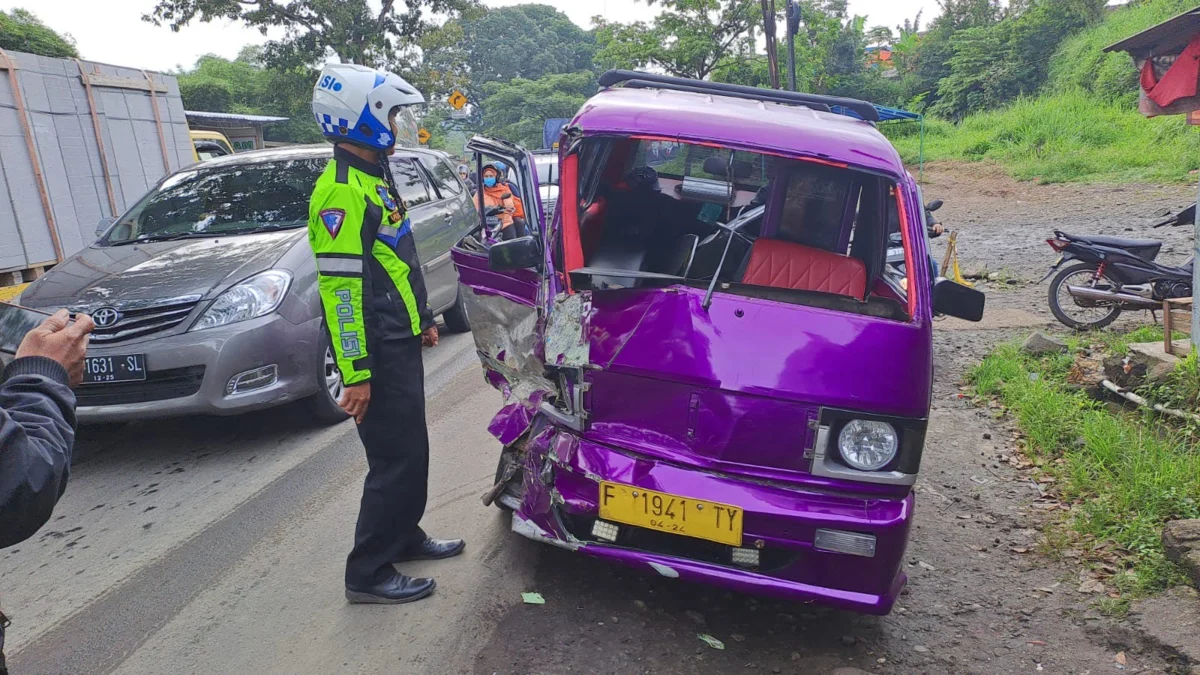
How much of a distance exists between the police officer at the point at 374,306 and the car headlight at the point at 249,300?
6.10ft

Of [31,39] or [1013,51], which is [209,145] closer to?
[31,39]

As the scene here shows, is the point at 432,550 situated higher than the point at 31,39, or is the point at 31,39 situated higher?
the point at 31,39

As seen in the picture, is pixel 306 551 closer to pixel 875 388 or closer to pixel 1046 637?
pixel 875 388

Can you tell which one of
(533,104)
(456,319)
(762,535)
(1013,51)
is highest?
(1013,51)

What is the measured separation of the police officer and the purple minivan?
0.41 metres

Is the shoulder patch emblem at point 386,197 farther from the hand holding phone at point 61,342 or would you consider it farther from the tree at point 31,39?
the tree at point 31,39

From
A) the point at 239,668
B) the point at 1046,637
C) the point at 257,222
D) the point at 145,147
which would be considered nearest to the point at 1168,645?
the point at 1046,637

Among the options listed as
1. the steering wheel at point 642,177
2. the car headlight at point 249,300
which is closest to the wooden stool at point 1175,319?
the steering wheel at point 642,177

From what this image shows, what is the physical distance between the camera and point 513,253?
3209mm

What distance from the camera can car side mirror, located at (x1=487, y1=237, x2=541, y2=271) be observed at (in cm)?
320

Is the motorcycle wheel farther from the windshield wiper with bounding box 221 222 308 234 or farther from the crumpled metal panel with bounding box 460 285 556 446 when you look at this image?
the windshield wiper with bounding box 221 222 308 234

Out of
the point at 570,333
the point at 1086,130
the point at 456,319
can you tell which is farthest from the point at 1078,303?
the point at 1086,130

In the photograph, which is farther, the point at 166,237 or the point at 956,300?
the point at 166,237

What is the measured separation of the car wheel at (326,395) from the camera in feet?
16.4
